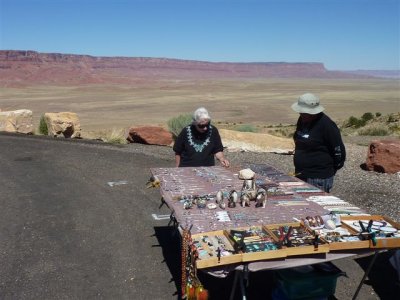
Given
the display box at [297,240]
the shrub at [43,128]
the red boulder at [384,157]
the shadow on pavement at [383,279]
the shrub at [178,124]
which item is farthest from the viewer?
the shrub at [178,124]

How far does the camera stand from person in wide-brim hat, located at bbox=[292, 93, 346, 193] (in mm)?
5527

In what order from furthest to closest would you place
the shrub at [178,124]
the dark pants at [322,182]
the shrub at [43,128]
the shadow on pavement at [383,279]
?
the shrub at [178,124] → the shrub at [43,128] → the dark pants at [322,182] → the shadow on pavement at [383,279]

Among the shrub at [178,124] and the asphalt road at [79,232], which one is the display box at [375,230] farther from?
the shrub at [178,124]

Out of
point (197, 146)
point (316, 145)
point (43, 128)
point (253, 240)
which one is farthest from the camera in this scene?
point (43, 128)

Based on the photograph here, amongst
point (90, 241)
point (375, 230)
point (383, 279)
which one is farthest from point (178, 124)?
point (375, 230)

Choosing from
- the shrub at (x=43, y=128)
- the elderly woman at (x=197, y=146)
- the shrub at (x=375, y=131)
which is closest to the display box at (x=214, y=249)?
the elderly woman at (x=197, y=146)

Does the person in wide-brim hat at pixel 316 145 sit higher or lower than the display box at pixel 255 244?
higher

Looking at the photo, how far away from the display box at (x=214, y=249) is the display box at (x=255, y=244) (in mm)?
64

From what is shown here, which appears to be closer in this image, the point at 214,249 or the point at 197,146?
the point at 214,249

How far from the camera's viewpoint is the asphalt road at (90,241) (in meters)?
5.42

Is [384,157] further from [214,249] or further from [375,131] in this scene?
[375,131]

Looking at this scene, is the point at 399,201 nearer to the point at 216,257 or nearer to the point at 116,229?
the point at 116,229

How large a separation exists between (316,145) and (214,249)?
2.29 meters

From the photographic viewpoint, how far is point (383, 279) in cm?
569
